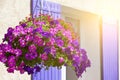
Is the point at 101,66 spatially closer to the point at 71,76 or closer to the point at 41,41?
the point at 71,76

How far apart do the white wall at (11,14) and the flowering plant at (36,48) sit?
1066 millimetres

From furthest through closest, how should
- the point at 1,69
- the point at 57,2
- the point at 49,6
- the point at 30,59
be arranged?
the point at 57,2 < the point at 49,6 < the point at 1,69 < the point at 30,59

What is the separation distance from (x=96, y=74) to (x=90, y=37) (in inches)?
24.9

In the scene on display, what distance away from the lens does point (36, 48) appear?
7.18ft

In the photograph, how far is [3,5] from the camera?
336 centimetres

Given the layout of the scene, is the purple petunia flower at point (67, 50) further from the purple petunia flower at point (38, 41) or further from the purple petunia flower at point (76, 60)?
the purple petunia flower at point (38, 41)

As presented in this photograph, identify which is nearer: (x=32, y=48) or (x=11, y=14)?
(x=32, y=48)

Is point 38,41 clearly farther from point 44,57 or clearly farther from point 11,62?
point 11,62

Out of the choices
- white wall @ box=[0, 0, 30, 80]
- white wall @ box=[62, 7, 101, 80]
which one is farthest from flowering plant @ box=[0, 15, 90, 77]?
white wall @ box=[62, 7, 101, 80]

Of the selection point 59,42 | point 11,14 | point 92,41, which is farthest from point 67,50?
point 92,41

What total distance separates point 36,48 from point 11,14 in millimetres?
1362

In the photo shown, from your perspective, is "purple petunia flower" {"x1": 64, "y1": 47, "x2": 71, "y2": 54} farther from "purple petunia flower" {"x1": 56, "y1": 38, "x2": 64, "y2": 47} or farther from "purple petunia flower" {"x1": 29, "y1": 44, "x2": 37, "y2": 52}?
"purple petunia flower" {"x1": 29, "y1": 44, "x2": 37, "y2": 52}

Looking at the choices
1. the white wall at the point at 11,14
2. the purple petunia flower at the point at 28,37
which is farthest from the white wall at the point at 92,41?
the purple petunia flower at the point at 28,37

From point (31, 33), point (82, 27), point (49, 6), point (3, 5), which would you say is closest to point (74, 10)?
point (82, 27)
